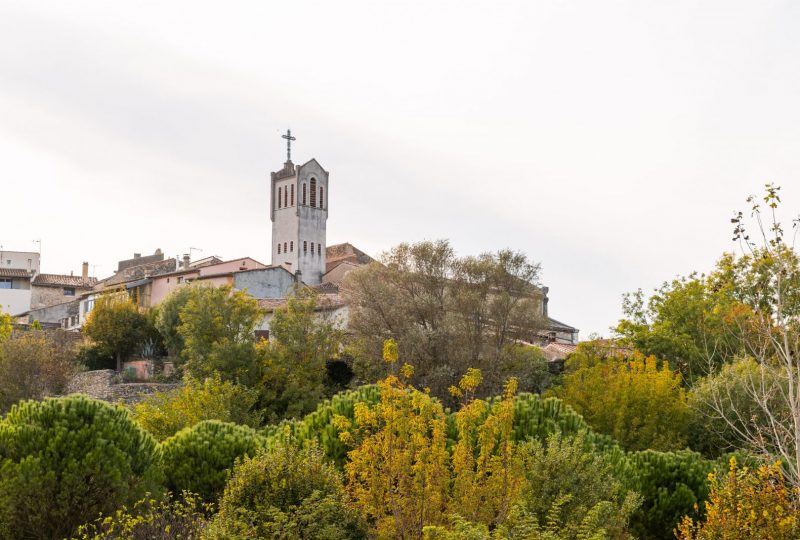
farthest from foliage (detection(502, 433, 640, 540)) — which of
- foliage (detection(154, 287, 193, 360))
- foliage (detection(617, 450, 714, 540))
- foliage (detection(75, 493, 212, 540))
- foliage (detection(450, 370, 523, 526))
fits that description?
foliage (detection(154, 287, 193, 360))

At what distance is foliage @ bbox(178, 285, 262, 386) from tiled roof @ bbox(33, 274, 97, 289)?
33.7 metres

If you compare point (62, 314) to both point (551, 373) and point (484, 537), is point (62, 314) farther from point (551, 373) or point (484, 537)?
point (484, 537)

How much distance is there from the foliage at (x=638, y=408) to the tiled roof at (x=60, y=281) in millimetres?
46508

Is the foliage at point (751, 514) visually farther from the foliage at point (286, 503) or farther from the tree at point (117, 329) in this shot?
the tree at point (117, 329)

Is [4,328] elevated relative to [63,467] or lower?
elevated

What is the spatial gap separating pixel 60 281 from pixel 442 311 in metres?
40.4

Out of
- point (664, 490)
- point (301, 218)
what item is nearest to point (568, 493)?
point (664, 490)

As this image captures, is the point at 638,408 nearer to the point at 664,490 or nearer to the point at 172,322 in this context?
the point at 664,490

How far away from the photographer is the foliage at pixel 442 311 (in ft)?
111

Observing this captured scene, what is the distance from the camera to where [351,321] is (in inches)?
1404

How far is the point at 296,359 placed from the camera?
34.5 metres

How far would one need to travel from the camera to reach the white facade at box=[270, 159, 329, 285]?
72625 mm

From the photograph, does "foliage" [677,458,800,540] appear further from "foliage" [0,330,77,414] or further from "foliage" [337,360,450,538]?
"foliage" [0,330,77,414]

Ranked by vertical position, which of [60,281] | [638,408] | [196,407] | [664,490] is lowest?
[664,490]
